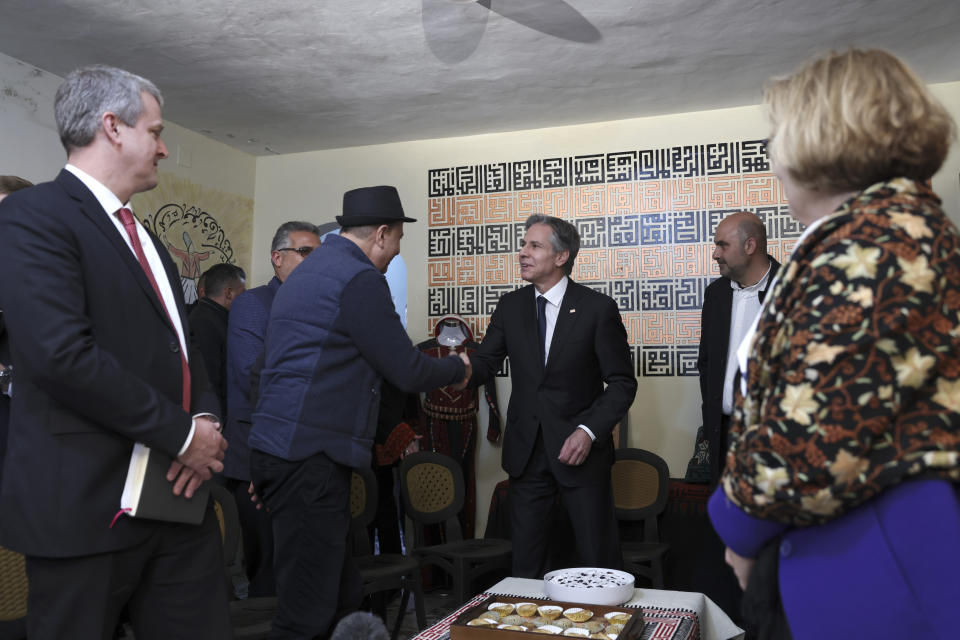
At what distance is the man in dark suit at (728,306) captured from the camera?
3.65 m

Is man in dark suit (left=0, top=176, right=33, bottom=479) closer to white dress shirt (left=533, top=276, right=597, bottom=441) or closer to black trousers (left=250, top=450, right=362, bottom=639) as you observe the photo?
black trousers (left=250, top=450, right=362, bottom=639)

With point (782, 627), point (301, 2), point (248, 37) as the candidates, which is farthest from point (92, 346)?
point (248, 37)

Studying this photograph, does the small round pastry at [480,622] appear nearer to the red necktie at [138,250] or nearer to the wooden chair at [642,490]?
the red necktie at [138,250]

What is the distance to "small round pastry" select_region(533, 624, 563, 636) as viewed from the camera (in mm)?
1842

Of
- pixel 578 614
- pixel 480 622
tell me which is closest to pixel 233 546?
pixel 480 622

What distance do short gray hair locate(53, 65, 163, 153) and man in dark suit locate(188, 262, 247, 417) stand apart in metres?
2.56

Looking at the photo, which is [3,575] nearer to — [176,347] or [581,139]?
[176,347]

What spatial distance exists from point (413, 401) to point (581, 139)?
88.5 inches

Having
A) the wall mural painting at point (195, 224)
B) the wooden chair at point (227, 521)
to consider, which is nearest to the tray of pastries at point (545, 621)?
the wooden chair at point (227, 521)

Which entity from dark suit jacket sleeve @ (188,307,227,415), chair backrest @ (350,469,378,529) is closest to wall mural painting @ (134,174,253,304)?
dark suit jacket sleeve @ (188,307,227,415)

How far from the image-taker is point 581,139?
573 centimetres

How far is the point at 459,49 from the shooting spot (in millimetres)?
4340

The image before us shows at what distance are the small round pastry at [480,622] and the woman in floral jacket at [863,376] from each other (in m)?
0.90

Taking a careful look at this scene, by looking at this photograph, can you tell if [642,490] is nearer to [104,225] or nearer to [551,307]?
[551,307]
